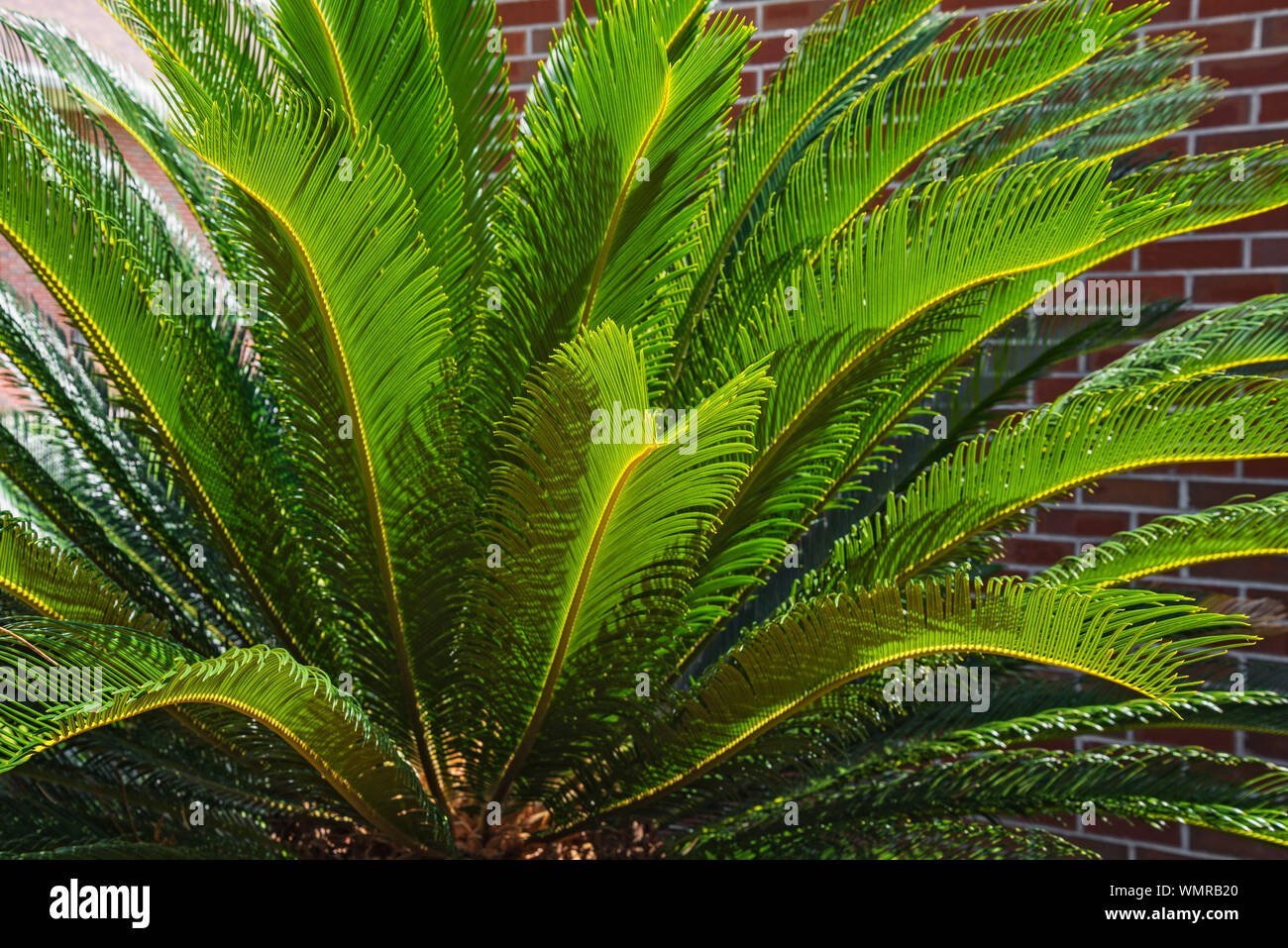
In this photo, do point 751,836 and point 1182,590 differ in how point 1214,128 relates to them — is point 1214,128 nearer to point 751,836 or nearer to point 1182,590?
point 1182,590

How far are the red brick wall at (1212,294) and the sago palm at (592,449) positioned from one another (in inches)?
24.3

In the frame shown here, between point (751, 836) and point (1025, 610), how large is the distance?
780 millimetres

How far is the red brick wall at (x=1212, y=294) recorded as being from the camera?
2908mm

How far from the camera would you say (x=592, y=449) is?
5.11 ft

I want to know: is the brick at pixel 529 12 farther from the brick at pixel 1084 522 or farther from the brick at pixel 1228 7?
the brick at pixel 1084 522

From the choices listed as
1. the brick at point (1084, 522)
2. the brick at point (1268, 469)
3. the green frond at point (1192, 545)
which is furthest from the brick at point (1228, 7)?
the green frond at point (1192, 545)

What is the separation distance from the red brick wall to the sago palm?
0.62 m

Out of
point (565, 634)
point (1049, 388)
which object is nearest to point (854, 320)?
point (565, 634)

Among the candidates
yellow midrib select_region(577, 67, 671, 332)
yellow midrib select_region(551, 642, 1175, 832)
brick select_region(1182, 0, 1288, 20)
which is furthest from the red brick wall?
yellow midrib select_region(551, 642, 1175, 832)

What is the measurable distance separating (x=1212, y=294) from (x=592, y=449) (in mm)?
2257

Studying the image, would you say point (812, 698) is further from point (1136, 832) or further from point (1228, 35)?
point (1228, 35)

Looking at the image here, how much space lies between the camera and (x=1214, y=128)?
2.97 metres
